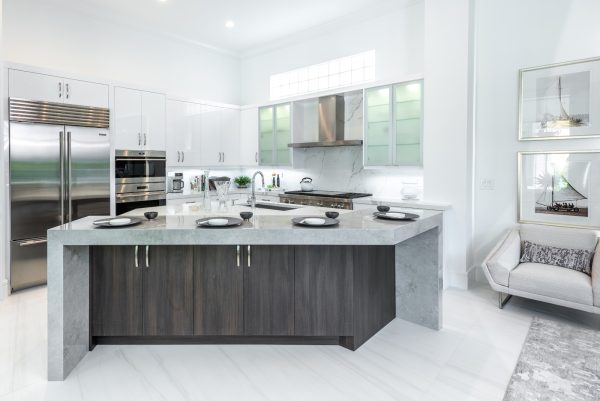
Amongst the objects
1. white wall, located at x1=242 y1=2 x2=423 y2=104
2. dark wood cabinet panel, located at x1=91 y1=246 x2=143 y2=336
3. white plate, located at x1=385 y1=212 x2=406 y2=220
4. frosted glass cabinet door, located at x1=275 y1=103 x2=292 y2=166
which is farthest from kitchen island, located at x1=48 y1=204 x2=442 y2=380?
Answer: frosted glass cabinet door, located at x1=275 y1=103 x2=292 y2=166

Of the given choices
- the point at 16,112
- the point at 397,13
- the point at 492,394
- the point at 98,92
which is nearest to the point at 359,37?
the point at 397,13

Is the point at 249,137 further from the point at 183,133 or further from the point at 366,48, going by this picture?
the point at 366,48

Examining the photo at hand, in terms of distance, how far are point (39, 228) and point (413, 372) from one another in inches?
162

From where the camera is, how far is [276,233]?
2363 mm

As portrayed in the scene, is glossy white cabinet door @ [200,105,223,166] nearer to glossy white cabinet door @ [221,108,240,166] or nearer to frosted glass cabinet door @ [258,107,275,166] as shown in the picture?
glossy white cabinet door @ [221,108,240,166]

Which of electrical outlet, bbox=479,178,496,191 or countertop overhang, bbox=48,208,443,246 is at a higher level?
electrical outlet, bbox=479,178,496,191

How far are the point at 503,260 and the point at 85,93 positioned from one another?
501cm

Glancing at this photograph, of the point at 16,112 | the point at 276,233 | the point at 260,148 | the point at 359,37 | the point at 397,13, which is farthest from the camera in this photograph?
the point at 260,148

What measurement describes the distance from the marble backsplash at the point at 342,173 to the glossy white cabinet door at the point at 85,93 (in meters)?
1.59

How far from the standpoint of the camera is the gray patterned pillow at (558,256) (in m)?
3.39

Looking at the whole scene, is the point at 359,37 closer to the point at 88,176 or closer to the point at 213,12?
the point at 213,12

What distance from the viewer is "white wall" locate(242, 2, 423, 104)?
487 centimetres

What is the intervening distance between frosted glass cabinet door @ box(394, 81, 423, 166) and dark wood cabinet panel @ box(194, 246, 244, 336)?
2.81 meters

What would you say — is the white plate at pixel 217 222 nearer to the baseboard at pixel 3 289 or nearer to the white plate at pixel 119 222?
the white plate at pixel 119 222
